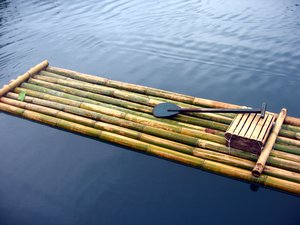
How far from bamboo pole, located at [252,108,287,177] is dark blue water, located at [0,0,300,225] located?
958 mm

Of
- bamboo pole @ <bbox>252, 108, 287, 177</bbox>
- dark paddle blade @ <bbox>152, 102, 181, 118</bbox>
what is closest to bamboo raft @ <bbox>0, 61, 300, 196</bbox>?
bamboo pole @ <bbox>252, 108, 287, 177</bbox>

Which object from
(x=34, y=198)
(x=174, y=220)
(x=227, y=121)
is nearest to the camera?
(x=174, y=220)

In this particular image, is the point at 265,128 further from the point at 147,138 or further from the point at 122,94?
the point at 122,94

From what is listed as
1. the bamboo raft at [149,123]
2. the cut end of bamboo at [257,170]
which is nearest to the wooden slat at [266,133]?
the bamboo raft at [149,123]

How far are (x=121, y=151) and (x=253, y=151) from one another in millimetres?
5012

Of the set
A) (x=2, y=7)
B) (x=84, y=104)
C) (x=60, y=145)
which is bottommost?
(x=60, y=145)

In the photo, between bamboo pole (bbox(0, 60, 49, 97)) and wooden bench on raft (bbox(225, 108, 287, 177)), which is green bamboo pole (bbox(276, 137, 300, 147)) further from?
bamboo pole (bbox(0, 60, 49, 97))

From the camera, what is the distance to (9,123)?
1373 cm

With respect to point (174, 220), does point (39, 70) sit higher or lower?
higher

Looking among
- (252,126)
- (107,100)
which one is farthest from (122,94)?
(252,126)

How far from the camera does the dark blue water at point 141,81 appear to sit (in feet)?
32.0

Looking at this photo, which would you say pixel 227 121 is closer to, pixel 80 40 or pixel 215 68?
pixel 215 68

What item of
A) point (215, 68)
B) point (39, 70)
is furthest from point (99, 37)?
point (215, 68)

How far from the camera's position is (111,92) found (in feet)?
45.6
